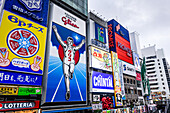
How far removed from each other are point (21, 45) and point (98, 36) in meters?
18.6

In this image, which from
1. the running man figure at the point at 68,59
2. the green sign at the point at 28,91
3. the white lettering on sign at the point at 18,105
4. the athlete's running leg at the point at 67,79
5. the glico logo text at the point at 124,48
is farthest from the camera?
the glico logo text at the point at 124,48

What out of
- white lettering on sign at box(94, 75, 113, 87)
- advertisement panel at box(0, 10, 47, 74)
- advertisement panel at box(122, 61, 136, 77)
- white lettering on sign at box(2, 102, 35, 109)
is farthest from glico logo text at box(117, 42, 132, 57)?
white lettering on sign at box(2, 102, 35, 109)

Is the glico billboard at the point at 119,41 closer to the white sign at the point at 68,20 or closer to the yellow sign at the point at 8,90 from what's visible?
the white sign at the point at 68,20

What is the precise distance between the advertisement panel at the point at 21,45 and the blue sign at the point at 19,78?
21.3 inches

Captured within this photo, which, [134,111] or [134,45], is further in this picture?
[134,45]

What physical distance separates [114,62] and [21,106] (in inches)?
961

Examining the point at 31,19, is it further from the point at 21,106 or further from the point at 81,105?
the point at 81,105

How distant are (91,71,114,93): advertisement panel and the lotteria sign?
1212 centimetres

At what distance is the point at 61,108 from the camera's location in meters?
18.0

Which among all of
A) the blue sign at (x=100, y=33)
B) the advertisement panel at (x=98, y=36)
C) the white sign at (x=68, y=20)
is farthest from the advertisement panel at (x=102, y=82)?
the white sign at (x=68, y=20)

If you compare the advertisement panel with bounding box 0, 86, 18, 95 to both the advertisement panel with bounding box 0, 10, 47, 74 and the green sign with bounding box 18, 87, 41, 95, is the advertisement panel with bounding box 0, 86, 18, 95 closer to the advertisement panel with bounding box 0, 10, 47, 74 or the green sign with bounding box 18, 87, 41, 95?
the green sign with bounding box 18, 87, 41, 95

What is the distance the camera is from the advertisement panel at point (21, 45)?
47.4 feet

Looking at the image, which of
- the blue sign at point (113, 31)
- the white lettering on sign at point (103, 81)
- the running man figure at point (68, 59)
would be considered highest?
the blue sign at point (113, 31)

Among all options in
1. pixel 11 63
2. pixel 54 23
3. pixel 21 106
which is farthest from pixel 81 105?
pixel 54 23
